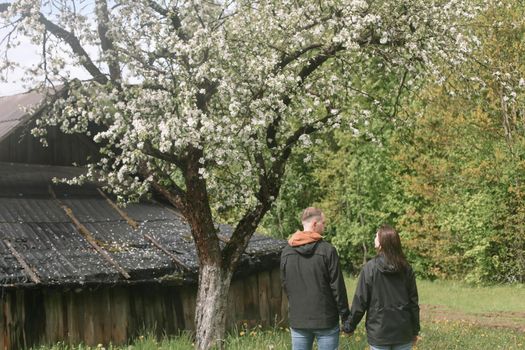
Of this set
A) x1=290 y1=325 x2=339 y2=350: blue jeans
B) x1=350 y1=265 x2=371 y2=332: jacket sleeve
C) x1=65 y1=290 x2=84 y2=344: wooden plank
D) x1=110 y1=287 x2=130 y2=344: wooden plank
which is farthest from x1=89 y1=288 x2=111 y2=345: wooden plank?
x1=350 y1=265 x2=371 y2=332: jacket sleeve

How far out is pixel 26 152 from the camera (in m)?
14.0

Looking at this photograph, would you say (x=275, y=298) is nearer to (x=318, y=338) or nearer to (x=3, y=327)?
(x=3, y=327)

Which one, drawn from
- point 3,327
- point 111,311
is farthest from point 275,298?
point 3,327

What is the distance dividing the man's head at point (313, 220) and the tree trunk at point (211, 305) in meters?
3.81

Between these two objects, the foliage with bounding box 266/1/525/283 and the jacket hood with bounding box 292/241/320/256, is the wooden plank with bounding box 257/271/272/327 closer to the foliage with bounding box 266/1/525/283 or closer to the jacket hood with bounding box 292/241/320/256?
the foliage with bounding box 266/1/525/283

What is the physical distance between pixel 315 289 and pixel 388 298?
680 mm

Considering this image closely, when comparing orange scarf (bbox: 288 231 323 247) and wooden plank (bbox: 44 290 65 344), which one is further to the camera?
wooden plank (bbox: 44 290 65 344)

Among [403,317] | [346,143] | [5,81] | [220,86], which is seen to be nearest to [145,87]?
[220,86]

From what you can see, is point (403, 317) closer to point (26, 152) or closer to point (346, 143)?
point (26, 152)

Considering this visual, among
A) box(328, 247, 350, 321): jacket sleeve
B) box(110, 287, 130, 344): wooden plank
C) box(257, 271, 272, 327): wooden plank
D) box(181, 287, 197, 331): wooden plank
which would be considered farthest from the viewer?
box(257, 271, 272, 327): wooden plank

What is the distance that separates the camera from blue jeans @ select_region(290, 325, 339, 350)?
21.4 ft

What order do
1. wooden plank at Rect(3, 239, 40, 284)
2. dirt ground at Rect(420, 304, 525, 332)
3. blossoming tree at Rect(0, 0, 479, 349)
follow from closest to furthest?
blossoming tree at Rect(0, 0, 479, 349)
wooden plank at Rect(3, 239, 40, 284)
dirt ground at Rect(420, 304, 525, 332)

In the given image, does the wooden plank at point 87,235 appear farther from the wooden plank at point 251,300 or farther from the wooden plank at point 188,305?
the wooden plank at point 251,300

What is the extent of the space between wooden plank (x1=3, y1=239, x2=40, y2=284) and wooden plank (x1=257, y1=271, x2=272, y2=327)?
16.9ft
